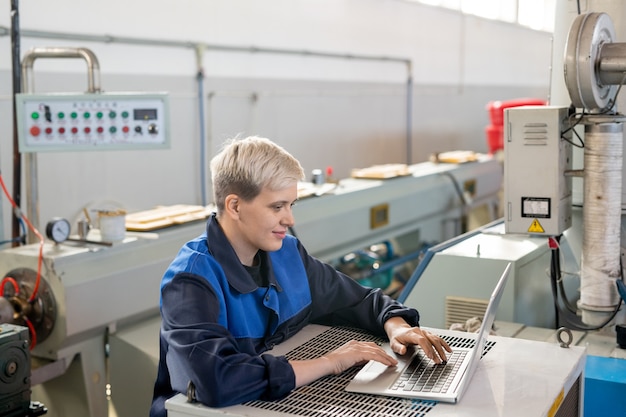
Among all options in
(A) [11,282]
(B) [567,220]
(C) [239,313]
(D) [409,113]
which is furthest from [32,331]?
(D) [409,113]

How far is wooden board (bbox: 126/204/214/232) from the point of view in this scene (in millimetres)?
2678

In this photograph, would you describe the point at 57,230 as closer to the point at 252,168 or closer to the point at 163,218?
the point at 163,218

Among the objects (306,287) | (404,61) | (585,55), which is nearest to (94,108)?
(306,287)

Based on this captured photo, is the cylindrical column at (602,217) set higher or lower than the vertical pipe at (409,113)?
lower

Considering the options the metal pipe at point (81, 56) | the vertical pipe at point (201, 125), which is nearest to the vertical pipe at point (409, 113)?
the vertical pipe at point (201, 125)

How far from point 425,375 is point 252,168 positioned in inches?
20.7

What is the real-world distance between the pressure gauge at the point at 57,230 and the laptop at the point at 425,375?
50.0 inches

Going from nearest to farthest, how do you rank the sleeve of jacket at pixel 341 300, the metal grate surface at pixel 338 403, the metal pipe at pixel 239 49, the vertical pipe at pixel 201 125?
the metal grate surface at pixel 338 403 → the sleeve of jacket at pixel 341 300 → the metal pipe at pixel 239 49 → the vertical pipe at pixel 201 125

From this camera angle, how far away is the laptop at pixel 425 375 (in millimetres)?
1339

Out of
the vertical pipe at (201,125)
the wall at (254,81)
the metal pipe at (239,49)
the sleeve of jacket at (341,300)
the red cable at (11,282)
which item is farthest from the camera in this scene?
the vertical pipe at (201,125)

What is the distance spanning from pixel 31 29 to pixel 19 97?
0.75 metres

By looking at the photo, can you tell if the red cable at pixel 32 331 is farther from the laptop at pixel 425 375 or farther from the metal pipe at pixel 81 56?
the laptop at pixel 425 375

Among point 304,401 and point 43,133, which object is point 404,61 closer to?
point 43,133

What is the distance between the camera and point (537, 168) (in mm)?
2225
